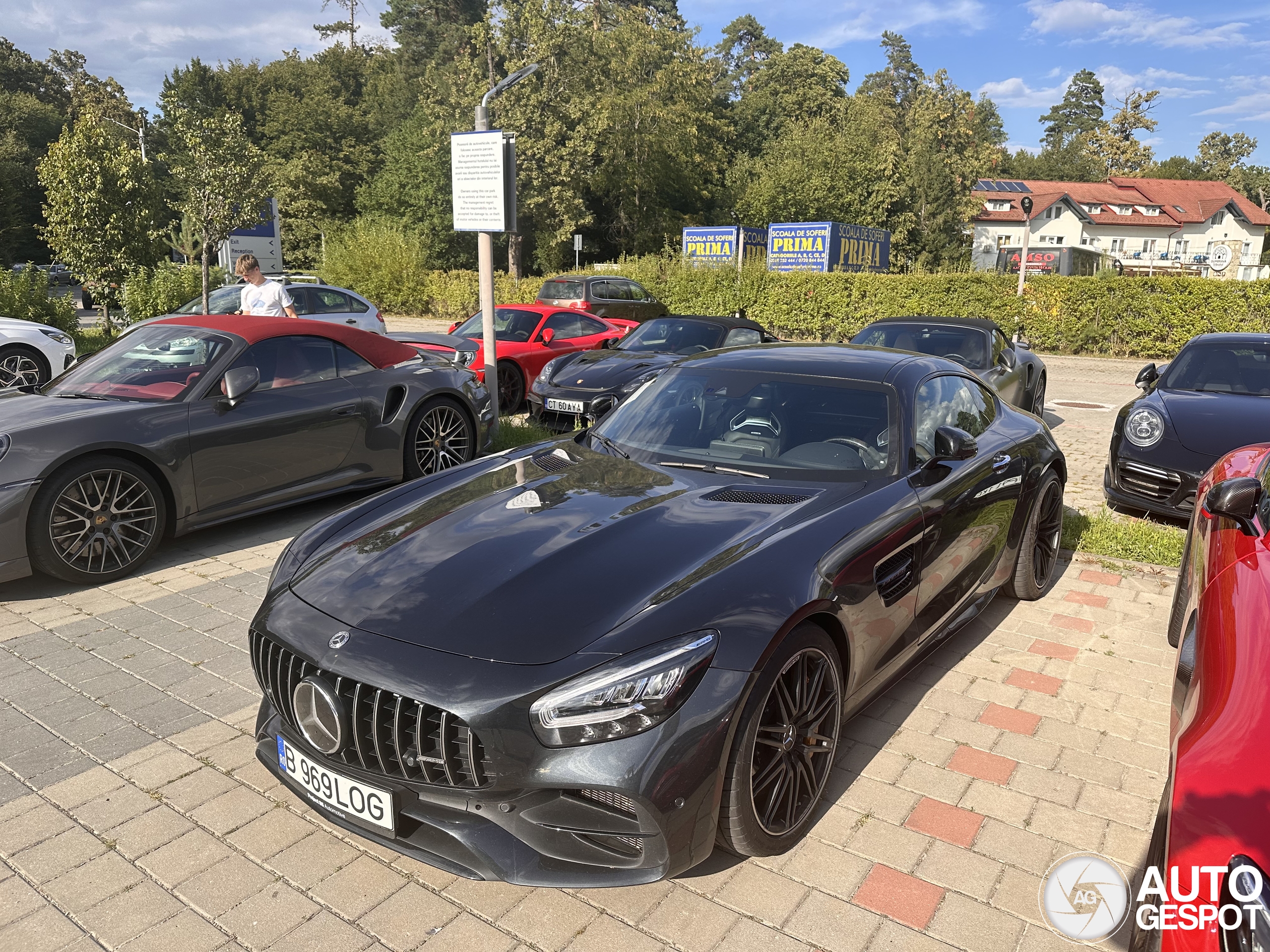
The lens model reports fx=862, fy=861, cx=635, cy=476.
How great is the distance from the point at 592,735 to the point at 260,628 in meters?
1.25

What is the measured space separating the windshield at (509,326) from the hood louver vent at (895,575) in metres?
9.08

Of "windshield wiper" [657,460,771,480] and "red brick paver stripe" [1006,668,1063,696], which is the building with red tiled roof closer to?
"red brick paver stripe" [1006,668,1063,696]

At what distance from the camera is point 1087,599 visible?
5141 mm

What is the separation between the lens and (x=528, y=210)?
129ft

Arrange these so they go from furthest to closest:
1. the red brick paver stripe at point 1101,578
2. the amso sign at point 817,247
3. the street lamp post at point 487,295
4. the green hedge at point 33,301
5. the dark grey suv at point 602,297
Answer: the amso sign at point 817,247
the dark grey suv at point 602,297
the green hedge at point 33,301
the street lamp post at point 487,295
the red brick paver stripe at point 1101,578

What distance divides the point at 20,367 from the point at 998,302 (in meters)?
20.1

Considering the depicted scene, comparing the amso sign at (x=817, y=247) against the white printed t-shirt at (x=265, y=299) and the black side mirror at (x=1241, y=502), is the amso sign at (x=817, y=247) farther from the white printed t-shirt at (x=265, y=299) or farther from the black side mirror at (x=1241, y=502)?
the black side mirror at (x=1241, y=502)

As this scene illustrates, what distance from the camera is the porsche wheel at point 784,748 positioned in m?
2.49

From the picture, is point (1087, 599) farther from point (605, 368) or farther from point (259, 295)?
point (259, 295)

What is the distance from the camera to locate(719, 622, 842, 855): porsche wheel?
8.18 feet

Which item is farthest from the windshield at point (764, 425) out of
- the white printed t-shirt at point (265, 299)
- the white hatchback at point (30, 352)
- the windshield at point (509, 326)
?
the white hatchback at point (30, 352)

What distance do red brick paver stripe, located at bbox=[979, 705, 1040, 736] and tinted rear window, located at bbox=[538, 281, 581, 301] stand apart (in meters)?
15.5

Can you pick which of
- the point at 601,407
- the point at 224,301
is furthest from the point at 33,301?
the point at 601,407

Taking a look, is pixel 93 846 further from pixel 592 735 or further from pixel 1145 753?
pixel 1145 753
